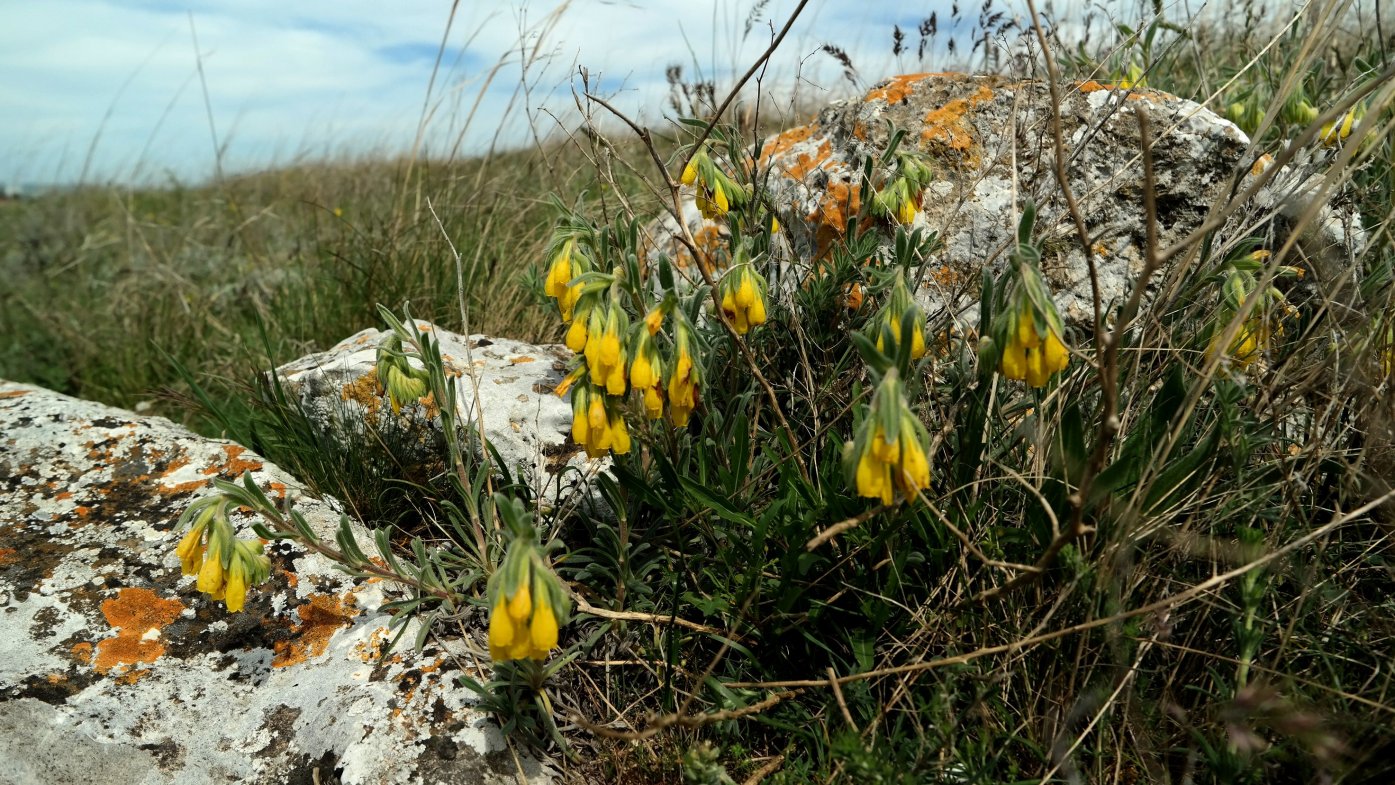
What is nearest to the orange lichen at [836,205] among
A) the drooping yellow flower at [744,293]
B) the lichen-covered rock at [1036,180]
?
the lichen-covered rock at [1036,180]

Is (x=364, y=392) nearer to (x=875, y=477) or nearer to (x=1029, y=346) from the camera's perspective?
(x=875, y=477)

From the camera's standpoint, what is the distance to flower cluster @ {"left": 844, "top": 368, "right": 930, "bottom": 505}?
1.45m

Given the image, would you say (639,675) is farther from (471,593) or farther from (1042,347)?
(1042,347)

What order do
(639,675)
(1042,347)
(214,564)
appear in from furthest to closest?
(639,675) < (214,564) < (1042,347)

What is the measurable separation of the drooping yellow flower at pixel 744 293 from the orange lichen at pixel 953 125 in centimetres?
120

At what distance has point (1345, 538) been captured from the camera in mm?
1947

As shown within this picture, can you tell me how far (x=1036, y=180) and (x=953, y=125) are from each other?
19.3 inches

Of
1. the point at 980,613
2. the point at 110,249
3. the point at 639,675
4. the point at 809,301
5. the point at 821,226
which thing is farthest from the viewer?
the point at 110,249

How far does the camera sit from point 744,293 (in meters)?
1.96

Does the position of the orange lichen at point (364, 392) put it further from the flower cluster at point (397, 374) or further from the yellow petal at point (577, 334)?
the yellow petal at point (577, 334)

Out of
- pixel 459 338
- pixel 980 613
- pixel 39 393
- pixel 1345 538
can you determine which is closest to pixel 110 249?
pixel 39 393

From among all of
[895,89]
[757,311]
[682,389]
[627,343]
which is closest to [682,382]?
[682,389]

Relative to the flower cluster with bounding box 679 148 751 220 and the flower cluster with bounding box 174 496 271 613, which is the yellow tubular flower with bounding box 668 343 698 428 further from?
the flower cluster with bounding box 174 496 271 613

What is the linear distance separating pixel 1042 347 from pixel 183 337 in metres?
4.55
